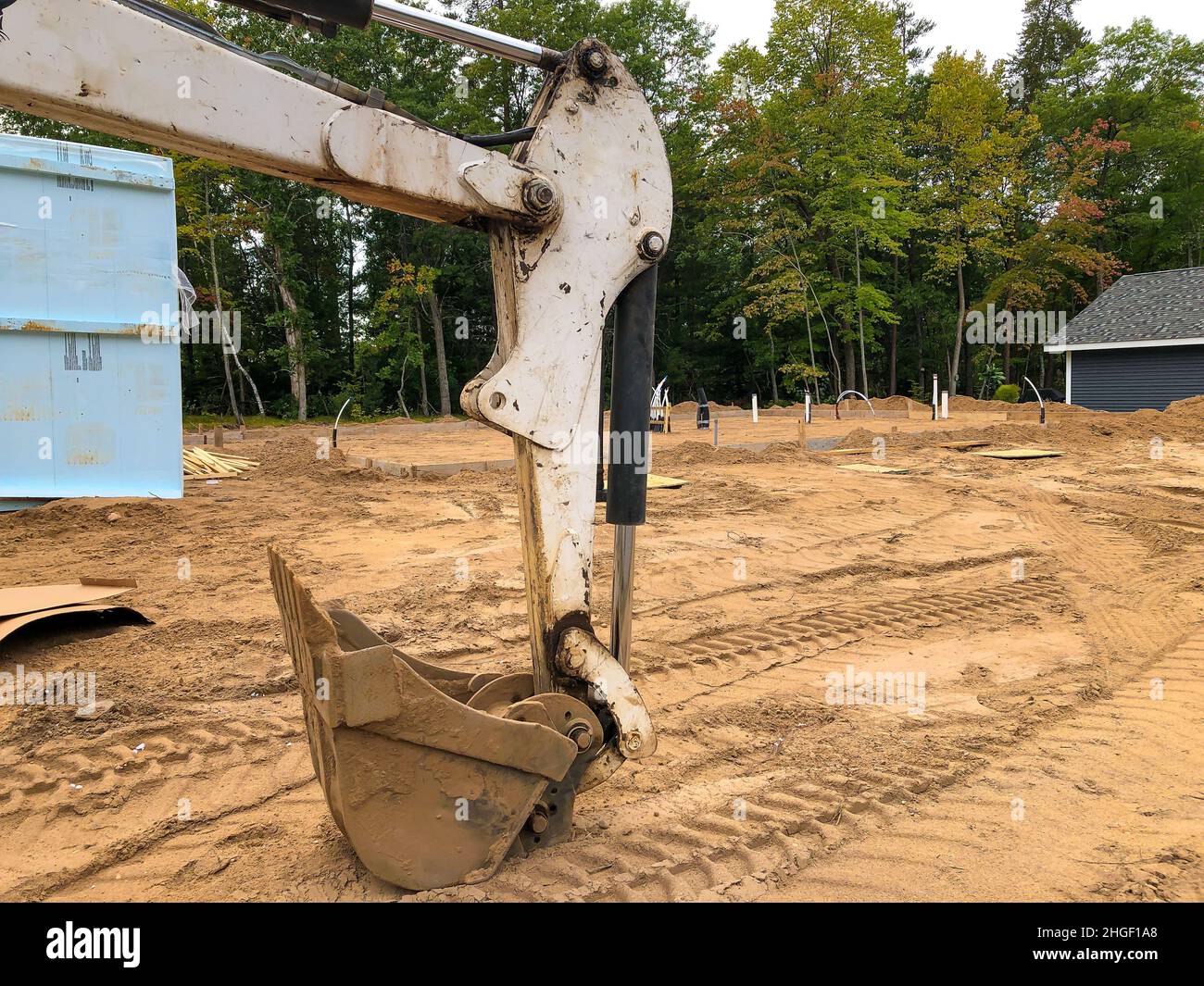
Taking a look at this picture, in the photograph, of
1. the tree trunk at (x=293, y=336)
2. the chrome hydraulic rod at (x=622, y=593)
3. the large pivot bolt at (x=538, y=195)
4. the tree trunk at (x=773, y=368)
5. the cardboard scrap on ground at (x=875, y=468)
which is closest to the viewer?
the large pivot bolt at (x=538, y=195)

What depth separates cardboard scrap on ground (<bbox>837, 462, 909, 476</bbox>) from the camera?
1230 cm

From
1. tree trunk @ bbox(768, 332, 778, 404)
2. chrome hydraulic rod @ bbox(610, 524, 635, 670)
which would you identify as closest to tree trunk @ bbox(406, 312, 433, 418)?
tree trunk @ bbox(768, 332, 778, 404)

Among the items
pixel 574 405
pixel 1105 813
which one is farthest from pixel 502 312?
pixel 1105 813

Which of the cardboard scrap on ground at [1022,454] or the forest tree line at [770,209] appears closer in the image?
the cardboard scrap on ground at [1022,454]

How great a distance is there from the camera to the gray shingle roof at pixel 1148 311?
2497cm

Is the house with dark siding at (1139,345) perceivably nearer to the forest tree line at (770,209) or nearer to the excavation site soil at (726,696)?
the forest tree line at (770,209)

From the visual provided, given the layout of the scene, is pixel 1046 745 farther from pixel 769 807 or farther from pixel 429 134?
pixel 429 134

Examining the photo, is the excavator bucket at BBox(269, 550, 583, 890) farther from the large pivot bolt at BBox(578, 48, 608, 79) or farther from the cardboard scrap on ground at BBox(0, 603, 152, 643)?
the cardboard scrap on ground at BBox(0, 603, 152, 643)

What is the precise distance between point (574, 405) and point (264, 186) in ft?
95.6

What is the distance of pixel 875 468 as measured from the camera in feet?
41.3

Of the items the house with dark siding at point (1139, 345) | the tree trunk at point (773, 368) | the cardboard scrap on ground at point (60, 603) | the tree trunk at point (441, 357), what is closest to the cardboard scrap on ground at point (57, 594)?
the cardboard scrap on ground at point (60, 603)

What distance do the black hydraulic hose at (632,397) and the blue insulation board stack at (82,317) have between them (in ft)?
24.3

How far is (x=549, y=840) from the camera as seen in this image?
279 centimetres

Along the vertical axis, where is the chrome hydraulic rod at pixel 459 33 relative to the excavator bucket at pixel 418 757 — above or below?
above
